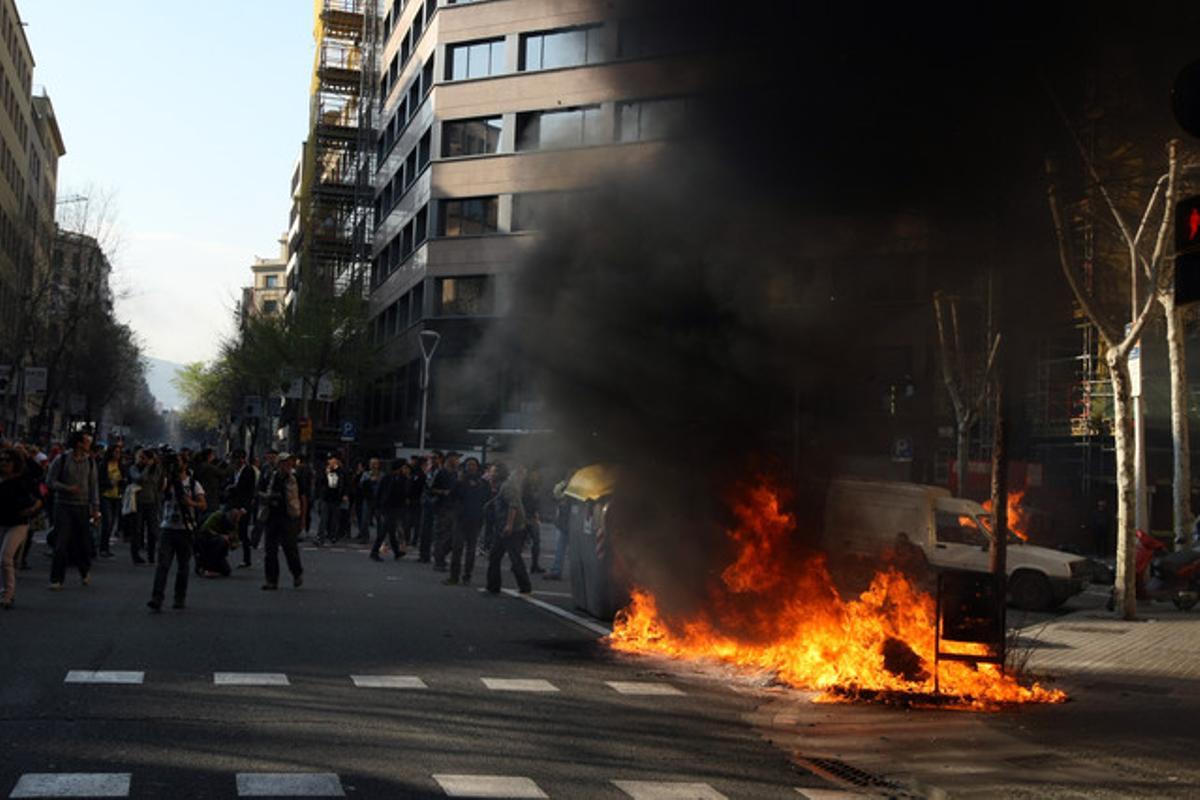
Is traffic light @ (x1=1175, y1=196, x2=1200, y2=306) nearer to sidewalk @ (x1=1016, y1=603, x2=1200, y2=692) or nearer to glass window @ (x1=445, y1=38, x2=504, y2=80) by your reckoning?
sidewalk @ (x1=1016, y1=603, x2=1200, y2=692)

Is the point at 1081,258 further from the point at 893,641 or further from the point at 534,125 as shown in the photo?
the point at 893,641

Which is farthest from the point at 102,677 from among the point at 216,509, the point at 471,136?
the point at 471,136

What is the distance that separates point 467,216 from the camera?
29.8 metres

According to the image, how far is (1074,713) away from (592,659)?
12.2 ft

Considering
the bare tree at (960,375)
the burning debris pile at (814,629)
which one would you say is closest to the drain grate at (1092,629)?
the bare tree at (960,375)

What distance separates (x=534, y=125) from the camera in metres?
13.7

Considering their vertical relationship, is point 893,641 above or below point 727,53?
below

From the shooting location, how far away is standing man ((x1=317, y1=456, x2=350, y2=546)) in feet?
75.9

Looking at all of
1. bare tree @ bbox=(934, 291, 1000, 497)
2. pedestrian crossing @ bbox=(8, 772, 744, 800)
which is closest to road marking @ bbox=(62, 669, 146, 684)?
pedestrian crossing @ bbox=(8, 772, 744, 800)

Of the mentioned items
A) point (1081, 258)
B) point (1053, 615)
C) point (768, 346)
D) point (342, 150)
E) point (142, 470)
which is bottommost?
point (1053, 615)

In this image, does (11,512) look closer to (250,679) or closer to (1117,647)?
(250,679)

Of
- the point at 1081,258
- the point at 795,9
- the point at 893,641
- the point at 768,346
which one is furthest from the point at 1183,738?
the point at 1081,258

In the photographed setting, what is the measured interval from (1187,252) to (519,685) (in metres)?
5.09

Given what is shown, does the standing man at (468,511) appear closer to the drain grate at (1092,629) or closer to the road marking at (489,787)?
the drain grate at (1092,629)
